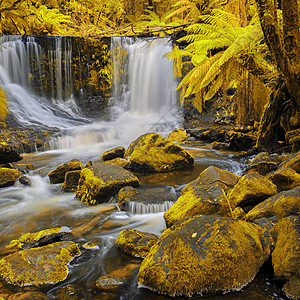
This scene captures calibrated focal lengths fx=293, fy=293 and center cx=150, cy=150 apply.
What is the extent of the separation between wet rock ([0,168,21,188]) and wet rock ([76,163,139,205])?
6.01 feet

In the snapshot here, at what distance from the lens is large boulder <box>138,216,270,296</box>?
7.46ft

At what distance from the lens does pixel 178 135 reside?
35.4ft

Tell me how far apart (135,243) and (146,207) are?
1342mm

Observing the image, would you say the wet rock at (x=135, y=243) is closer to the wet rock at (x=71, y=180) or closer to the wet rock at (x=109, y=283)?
the wet rock at (x=109, y=283)

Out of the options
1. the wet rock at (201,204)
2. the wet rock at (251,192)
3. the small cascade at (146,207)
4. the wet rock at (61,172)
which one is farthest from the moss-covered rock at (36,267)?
the wet rock at (61,172)

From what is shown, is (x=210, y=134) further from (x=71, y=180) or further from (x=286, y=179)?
(x=286, y=179)

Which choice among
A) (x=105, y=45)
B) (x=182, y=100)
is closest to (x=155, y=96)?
(x=182, y=100)

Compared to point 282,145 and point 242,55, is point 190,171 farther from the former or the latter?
point 242,55

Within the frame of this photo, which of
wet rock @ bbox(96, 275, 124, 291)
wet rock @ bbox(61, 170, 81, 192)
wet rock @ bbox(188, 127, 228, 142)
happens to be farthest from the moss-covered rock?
wet rock @ bbox(188, 127, 228, 142)

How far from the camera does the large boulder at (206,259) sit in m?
2.27

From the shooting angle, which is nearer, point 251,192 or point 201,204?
point 201,204

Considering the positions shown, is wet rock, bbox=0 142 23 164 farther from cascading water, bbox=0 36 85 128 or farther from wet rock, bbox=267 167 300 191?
wet rock, bbox=267 167 300 191

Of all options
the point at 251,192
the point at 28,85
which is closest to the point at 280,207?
the point at 251,192

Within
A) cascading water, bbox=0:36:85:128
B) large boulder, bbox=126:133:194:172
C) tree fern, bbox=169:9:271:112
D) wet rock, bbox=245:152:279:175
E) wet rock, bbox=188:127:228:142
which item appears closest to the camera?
wet rock, bbox=245:152:279:175
